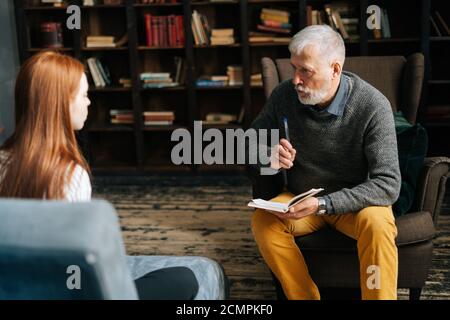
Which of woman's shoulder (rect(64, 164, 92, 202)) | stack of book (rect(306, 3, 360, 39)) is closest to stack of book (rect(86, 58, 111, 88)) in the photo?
stack of book (rect(306, 3, 360, 39))

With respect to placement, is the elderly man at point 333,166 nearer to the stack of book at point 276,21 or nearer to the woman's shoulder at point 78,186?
the woman's shoulder at point 78,186

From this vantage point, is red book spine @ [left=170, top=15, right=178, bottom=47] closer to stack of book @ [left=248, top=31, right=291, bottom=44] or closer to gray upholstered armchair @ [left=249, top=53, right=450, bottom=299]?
stack of book @ [left=248, top=31, right=291, bottom=44]

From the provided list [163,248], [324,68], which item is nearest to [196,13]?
[163,248]

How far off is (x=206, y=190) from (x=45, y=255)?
333 centimetres

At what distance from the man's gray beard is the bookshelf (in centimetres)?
200

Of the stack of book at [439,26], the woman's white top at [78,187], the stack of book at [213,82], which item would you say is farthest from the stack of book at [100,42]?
the woman's white top at [78,187]

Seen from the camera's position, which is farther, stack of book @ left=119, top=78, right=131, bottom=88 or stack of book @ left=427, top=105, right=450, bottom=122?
stack of book @ left=119, top=78, right=131, bottom=88

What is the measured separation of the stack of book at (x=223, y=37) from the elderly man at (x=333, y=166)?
6.50ft

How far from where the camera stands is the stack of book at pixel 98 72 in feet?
15.5

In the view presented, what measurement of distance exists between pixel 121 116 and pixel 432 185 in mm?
2801

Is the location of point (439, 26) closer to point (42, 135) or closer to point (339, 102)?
point (339, 102)

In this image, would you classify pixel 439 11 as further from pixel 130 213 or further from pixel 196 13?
pixel 130 213

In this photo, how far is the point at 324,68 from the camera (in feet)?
8.02

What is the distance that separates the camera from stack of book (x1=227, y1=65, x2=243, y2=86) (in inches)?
181
